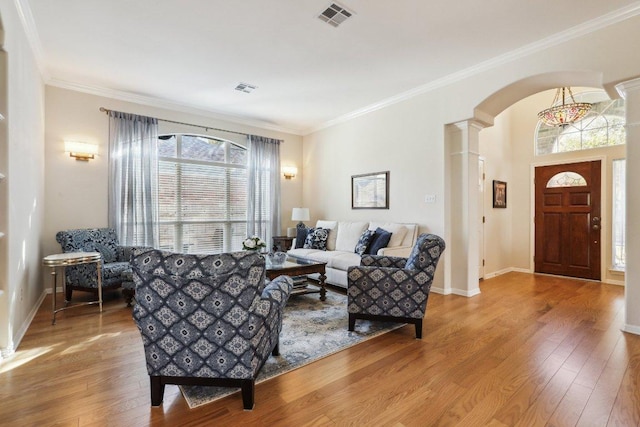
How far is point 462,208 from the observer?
4281 mm

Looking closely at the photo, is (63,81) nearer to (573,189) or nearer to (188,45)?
(188,45)

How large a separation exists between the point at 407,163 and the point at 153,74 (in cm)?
379

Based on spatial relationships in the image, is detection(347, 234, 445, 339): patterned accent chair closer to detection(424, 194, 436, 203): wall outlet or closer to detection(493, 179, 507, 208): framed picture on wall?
detection(424, 194, 436, 203): wall outlet

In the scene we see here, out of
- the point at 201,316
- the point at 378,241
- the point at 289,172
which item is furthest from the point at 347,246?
the point at 201,316

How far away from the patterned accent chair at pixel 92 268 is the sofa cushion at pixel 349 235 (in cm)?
302

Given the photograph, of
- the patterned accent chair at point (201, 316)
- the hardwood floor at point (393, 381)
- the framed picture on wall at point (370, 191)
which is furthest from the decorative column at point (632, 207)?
the patterned accent chair at point (201, 316)

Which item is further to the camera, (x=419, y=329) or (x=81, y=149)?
(x=81, y=149)

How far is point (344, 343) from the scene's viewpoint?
2664mm

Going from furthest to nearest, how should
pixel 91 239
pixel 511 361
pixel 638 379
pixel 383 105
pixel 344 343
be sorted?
pixel 383 105
pixel 91 239
pixel 344 343
pixel 511 361
pixel 638 379

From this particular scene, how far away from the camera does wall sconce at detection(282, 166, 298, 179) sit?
6.53 m

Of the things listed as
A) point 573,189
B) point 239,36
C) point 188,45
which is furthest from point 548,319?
point 188,45

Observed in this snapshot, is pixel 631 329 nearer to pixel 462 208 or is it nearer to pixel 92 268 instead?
pixel 462 208

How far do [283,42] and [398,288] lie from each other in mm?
2786

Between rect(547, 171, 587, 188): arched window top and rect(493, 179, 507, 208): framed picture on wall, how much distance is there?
0.71m
